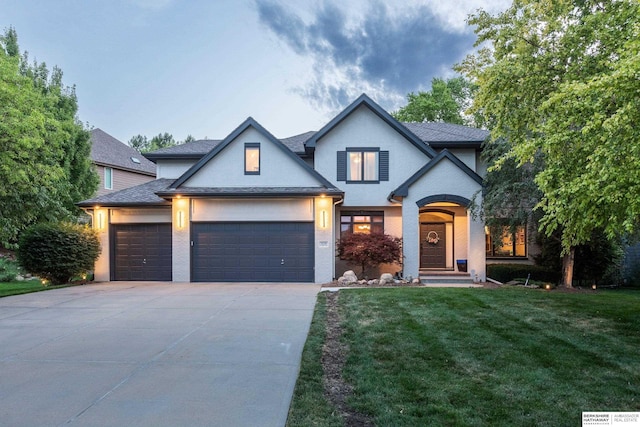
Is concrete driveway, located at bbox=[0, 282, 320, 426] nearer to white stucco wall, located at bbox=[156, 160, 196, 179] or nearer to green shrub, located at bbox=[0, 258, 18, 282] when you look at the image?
white stucco wall, located at bbox=[156, 160, 196, 179]

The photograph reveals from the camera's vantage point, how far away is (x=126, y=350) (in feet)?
18.1

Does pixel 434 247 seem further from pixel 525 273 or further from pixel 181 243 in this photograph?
pixel 181 243

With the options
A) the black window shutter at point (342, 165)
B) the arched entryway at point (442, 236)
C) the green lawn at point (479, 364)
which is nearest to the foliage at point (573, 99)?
the green lawn at point (479, 364)

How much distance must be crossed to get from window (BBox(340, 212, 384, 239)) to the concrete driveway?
6.05 metres

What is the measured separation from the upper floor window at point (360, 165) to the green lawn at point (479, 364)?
24.3ft

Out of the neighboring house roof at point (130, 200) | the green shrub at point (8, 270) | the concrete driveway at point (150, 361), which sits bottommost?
the green shrub at point (8, 270)

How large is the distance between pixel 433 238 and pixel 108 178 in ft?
74.4

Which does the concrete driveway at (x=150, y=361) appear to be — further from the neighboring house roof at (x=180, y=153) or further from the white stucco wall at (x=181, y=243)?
the neighboring house roof at (x=180, y=153)

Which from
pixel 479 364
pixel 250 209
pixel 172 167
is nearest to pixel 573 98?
pixel 479 364

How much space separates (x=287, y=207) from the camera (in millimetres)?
13906

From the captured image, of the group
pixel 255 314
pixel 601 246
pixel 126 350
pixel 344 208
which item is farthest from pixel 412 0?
pixel 126 350

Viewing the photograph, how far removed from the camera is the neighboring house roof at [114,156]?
Result: 26094 mm

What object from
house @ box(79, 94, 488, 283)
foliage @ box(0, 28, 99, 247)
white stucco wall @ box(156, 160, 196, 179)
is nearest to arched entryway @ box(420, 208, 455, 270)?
house @ box(79, 94, 488, 283)

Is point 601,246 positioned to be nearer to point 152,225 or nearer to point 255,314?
point 255,314
